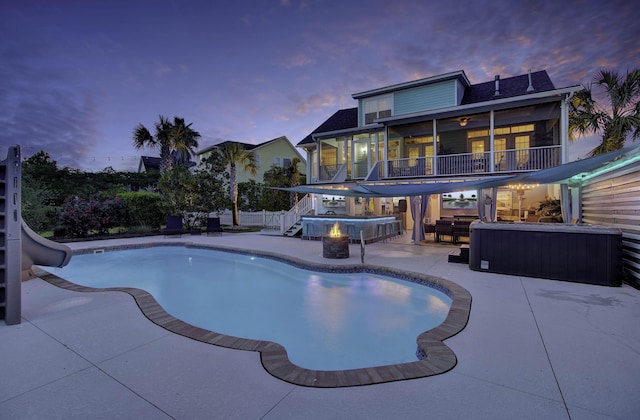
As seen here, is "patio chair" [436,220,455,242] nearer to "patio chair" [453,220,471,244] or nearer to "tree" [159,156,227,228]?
"patio chair" [453,220,471,244]

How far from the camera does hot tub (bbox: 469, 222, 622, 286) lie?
16.7 ft

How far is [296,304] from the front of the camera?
549 cm

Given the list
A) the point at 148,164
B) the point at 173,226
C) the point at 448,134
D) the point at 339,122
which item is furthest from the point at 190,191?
the point at 148,164

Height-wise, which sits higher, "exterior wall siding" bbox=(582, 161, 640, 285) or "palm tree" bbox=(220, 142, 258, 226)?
"palm tree" bbox=(220, 142, 258, 226)

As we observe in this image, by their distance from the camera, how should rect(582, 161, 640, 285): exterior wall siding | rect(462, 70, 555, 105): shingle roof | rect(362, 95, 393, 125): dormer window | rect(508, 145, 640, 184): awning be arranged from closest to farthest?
rect(508, 145, 640, 184): awning, rect(582, 161, 640, 285): exterior wall siding, rect(462, 70, 555, 105): shingle roof, rect(362, 95, 393, 125): dormer window

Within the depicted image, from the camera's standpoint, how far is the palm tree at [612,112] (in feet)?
41.7

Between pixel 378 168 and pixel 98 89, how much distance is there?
1408 cm

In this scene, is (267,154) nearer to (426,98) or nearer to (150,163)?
(426,98)

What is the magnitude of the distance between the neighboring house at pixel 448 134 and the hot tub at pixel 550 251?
5570 millimetres

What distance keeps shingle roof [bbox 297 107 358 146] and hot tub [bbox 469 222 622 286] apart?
37.1 feet

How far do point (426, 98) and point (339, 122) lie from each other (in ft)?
17.2

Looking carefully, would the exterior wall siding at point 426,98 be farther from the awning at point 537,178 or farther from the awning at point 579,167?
the awning at point 579,167

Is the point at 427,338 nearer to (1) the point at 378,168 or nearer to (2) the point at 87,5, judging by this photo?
(1) the point at 378,168

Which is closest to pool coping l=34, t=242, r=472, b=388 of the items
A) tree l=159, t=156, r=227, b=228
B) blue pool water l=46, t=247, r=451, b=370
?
blue pool water l=46, t=247, r=451, b=370
